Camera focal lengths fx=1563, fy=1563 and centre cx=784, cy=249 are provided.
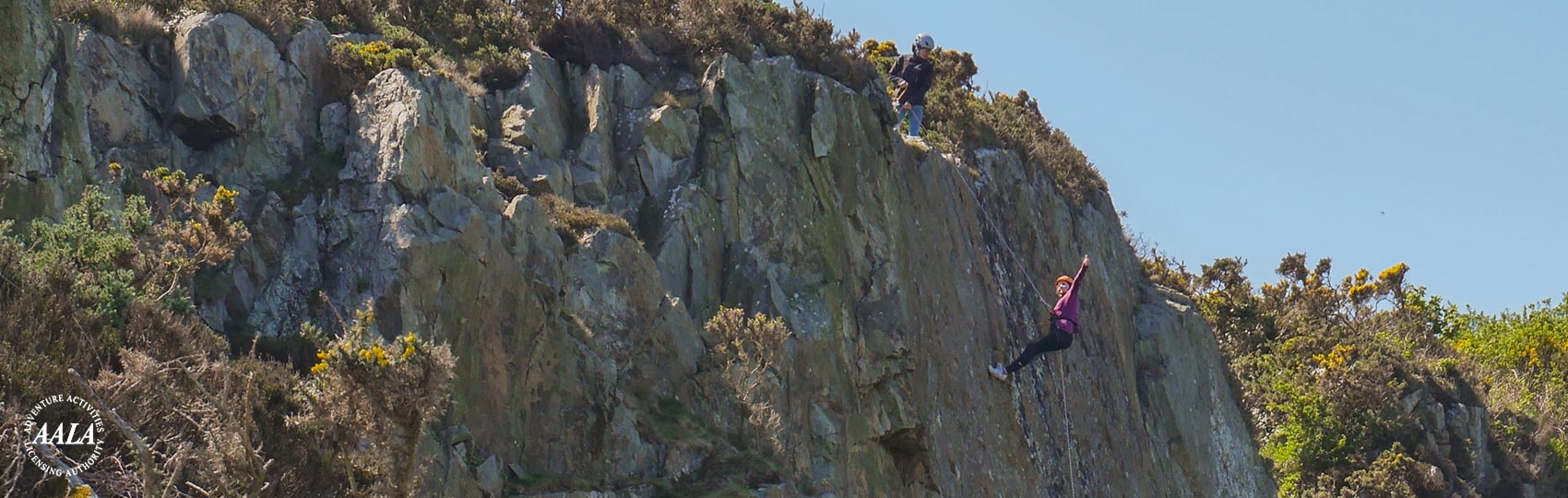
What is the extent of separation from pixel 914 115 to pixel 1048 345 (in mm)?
5862

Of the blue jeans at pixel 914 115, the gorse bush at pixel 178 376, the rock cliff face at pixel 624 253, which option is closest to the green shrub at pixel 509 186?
the rock cliff face at pixel 624 253

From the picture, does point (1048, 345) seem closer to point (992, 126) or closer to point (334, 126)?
point (992, 126)

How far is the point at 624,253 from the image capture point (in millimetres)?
19141

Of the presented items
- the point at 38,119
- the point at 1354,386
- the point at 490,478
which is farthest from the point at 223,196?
the point at 1354,386

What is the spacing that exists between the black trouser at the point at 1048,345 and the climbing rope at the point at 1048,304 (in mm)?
2441

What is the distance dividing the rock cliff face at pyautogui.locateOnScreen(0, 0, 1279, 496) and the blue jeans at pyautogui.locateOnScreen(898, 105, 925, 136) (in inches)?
37.9

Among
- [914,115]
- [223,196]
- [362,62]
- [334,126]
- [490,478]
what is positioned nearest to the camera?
[490,478]

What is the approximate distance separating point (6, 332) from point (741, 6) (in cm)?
1395

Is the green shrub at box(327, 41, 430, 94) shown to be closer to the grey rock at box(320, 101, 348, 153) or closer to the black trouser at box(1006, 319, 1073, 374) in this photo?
the grey rock at box(320, 101, 348, 153)

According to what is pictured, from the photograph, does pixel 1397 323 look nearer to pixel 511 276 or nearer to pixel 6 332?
pixel 511 276

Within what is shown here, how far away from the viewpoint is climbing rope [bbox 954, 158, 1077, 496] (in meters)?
26.5

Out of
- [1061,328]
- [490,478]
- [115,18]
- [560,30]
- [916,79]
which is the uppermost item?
[916,79]

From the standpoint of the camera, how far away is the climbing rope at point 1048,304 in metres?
26.5

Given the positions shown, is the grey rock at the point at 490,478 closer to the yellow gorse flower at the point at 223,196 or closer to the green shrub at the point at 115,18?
the yellow gorse flower at the point at 223,196
